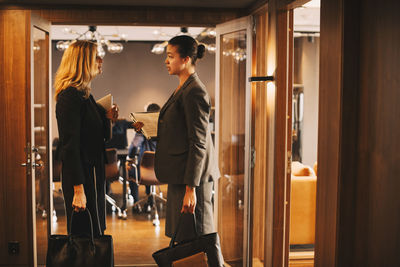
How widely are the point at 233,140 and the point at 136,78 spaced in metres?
6.83

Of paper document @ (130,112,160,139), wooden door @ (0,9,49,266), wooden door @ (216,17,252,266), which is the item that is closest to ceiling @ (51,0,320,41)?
wooden door @ (216,17,252,266)

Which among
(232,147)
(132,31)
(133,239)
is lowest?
(133,239)

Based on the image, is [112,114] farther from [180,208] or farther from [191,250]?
[191,250]

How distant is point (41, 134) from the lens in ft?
11.3

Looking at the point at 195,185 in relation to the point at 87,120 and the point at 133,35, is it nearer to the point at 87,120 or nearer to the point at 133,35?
the point at 87,120

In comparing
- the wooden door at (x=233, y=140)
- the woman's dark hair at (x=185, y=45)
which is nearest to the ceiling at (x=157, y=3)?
the wooden door at (x=233, y=140)

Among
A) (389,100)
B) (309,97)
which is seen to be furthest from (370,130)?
(309,97)

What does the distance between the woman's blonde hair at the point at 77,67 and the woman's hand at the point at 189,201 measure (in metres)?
0.80

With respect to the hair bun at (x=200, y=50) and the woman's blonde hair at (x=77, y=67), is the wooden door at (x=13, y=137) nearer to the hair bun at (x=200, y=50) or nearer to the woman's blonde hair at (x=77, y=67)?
the woman's blonde hair at (x=77, y=67)

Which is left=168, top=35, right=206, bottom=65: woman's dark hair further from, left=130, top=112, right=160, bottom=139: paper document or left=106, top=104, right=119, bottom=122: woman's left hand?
left=106, top=104, right=119, bottom=122: woman's left hand

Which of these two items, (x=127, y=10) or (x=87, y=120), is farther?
(x=127, y=10)

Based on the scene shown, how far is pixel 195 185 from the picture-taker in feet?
7.91

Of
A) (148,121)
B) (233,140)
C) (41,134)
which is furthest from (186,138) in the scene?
(41,134)

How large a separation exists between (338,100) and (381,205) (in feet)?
1.67
